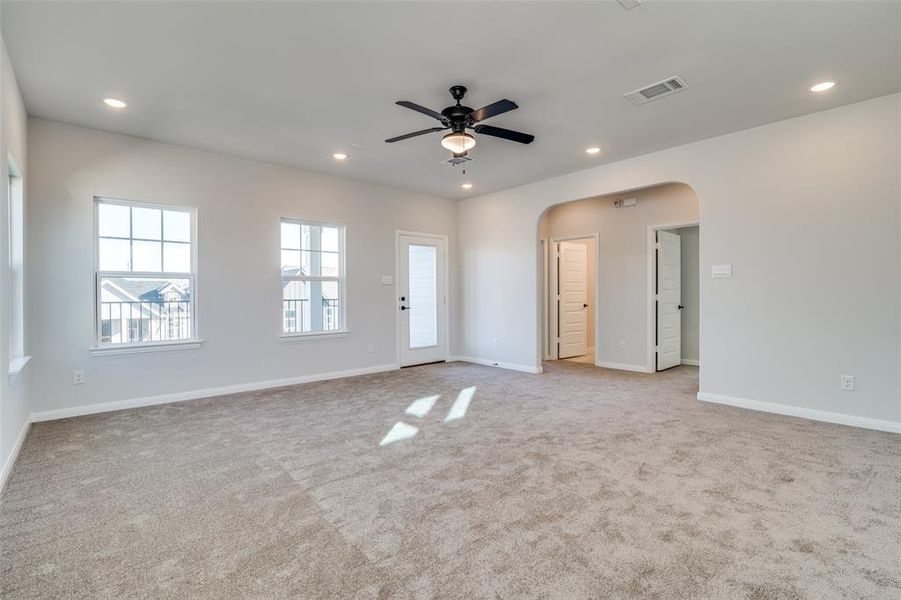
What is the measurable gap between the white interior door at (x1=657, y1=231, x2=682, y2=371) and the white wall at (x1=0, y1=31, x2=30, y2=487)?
22.2 feet

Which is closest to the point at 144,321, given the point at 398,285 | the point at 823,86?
the point at 398,285

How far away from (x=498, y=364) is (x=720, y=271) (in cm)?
332

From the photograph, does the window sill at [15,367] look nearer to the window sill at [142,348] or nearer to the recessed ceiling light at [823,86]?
the window sill at [142,348]

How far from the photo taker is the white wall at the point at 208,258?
3.95 m

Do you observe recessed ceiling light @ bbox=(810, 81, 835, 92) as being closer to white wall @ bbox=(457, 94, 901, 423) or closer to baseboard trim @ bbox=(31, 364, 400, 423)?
white wall @ bbox=(457, 94, 901, 423)

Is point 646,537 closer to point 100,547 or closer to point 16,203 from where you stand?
point 100,547

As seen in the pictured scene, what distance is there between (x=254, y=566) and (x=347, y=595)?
471 millimetres

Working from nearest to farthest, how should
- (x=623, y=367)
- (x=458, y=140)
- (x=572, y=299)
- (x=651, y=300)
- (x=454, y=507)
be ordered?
(x=454, y=507), (x=458, y=140), (x=651, y=300), (x=623, y=367), (x=572, y=299)

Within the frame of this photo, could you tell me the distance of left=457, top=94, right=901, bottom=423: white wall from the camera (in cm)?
354

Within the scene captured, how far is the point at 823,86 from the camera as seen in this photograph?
130 inches

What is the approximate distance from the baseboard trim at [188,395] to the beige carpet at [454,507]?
0.66 ft

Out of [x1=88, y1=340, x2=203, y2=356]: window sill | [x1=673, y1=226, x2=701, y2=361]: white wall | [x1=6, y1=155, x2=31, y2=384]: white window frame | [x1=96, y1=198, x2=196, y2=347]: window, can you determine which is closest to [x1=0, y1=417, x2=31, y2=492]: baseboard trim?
[x1=6, y1=155, x2=31, y2=384]: white window frame

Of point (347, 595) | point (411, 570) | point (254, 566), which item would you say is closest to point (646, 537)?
point (411, 570)

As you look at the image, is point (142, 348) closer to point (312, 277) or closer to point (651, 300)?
point (312, 277)
